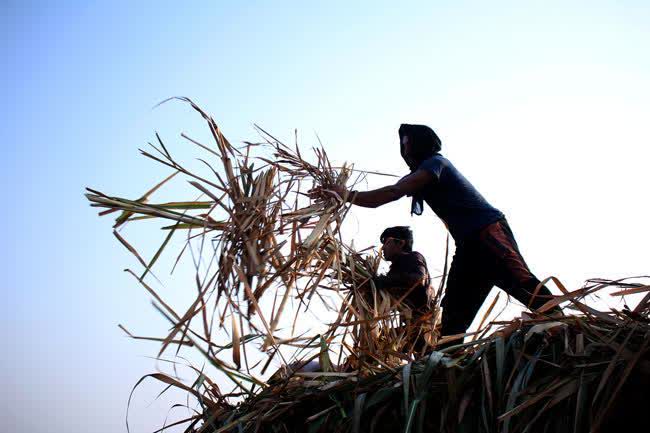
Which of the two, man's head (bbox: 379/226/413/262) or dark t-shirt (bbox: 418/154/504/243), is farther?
man's head (bbox: 379/226/413/262)

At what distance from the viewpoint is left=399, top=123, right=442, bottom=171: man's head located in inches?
144

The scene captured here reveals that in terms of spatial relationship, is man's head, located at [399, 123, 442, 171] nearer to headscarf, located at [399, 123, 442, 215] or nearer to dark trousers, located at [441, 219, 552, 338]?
headscarf, located at [399, 123, 442, 215]

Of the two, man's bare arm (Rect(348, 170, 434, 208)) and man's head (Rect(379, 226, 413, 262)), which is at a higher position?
man's bare arm (Rect(348, 170, 434, 208))

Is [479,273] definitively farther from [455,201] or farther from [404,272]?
[404,272]

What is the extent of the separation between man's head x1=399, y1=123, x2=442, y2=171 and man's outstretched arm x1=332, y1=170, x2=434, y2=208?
343mm

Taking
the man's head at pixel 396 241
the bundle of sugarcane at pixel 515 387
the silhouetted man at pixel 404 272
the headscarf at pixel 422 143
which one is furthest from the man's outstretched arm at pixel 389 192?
the bundle of sugarcane at pixel 515 387

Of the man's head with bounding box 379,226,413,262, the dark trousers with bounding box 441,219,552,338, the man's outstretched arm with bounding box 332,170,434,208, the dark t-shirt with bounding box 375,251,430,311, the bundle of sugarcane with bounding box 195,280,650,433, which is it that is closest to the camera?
the bundle of sugarcane with bounding box 195,280,650,433

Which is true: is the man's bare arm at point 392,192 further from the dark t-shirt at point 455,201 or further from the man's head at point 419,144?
the man's head at point 419,144

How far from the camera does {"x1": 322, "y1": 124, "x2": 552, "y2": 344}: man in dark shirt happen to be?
126 inches

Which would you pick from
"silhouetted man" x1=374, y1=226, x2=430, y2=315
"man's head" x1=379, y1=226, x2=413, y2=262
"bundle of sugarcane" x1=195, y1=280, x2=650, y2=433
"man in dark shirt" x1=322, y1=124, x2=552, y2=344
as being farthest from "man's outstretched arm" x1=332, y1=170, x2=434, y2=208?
"bundle of sugarcane" x1=195, y1=280, x2=650, y2=433

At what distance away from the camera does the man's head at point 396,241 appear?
13.4ft

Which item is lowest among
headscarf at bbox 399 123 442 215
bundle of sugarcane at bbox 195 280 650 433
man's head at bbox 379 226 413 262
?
bundle of sugarcane at bbox 195 280 650 433

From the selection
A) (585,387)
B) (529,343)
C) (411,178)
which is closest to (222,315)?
(529,343)

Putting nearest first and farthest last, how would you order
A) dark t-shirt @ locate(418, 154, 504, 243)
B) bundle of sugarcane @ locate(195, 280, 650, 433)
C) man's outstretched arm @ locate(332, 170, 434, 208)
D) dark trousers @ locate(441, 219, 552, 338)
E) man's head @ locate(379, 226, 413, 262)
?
1. bundle of sugarcane @ locate(195, 280, 650, 433)
2. man's outstretched arm @ locate(332, 170, 434, 208)
3. dark trousers @ locate(441, 219, 552, 338)
4. dark t-shirt @ locate(418, 154, 504, 243)
5. man's head @ locate(379, 226, 413, 262)
